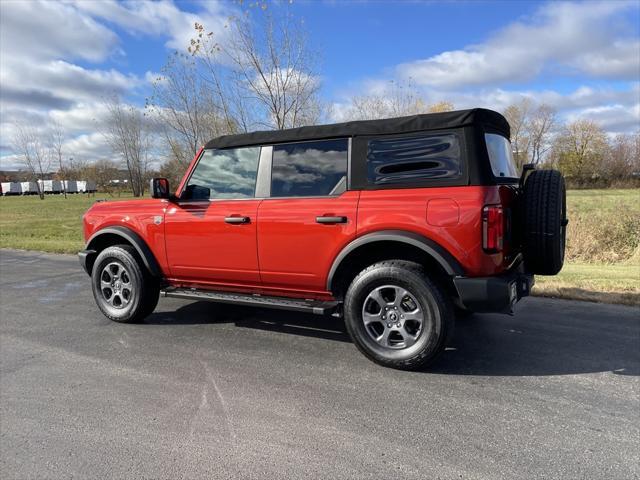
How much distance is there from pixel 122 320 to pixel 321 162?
2.91 metres

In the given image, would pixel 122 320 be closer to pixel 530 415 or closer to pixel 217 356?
pixel 217 356

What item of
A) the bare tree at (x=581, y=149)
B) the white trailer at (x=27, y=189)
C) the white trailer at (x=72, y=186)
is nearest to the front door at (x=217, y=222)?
the bare tree at (x=581, y=149)

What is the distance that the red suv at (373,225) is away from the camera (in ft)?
11.0

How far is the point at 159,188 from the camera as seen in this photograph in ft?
14.8

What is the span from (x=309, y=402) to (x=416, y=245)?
142cm

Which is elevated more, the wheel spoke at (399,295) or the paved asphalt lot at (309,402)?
the wheel spoke at (399,295)

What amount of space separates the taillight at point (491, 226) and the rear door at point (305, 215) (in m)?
1.03

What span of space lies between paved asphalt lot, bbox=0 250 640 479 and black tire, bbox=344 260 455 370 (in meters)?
0.16

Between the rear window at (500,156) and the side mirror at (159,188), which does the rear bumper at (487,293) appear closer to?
the rear window at (500,156)

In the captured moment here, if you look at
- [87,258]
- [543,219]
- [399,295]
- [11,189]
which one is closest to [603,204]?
[543,219]

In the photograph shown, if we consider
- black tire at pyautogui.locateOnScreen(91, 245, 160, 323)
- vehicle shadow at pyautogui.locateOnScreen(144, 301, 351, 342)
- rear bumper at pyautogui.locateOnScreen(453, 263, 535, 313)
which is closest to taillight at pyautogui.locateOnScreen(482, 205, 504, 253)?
rear bumper at pyautogui.locateOnScreen(453, 263, 535, 313)

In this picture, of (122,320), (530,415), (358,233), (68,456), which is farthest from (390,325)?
(122,320)

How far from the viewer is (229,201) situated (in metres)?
4.36

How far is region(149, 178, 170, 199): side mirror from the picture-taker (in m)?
4.47
